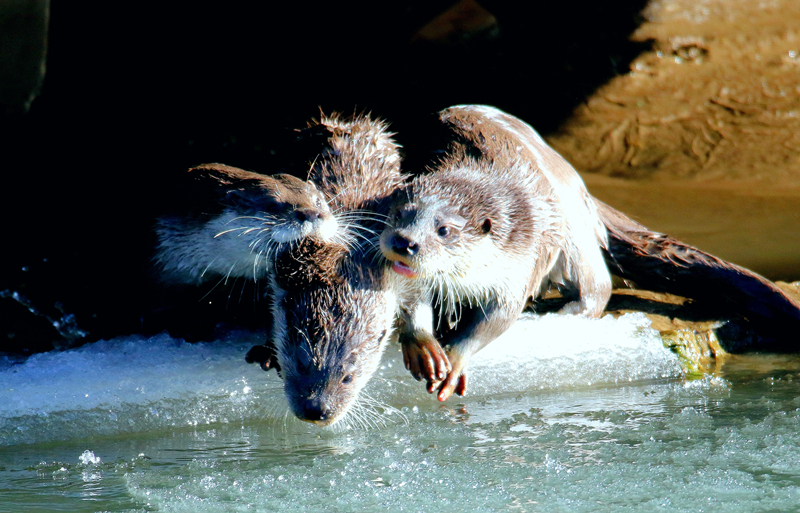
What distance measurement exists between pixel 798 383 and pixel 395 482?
1.60m

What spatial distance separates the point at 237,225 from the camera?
304 cm

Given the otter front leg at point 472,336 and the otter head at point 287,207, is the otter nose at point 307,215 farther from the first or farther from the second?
the otter front leg at point 472,336

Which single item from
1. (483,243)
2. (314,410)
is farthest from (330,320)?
(483,243)

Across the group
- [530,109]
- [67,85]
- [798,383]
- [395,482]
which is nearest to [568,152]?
[530,109]

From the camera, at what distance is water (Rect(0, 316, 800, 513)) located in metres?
2.29

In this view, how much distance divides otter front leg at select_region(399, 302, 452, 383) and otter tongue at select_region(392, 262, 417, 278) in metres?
0.15

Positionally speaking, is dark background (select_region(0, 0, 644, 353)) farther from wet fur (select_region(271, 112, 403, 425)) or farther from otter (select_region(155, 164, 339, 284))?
wet fur (select_region(271, 112, 403, 425))

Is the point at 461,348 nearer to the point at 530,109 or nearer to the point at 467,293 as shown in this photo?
the point at 467,293

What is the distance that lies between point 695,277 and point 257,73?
3.58 meters

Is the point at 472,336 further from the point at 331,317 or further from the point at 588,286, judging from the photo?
the point at 588,286

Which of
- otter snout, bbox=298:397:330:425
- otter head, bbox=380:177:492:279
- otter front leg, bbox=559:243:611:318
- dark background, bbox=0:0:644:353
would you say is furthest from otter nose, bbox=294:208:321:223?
dark background, bbox=0:0:644:353

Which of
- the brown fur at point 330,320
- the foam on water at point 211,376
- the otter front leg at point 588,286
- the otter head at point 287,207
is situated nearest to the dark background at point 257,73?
the otter head at point 287,207

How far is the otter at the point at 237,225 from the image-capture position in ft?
9.39

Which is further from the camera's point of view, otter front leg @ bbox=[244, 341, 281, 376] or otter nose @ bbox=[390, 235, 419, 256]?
otter front leg @ bbox=[244, 341, 281, 376]
